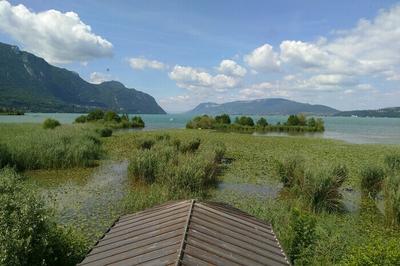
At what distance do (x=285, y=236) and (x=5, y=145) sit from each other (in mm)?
19743

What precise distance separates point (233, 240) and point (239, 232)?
546mm

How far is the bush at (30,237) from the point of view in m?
7.14

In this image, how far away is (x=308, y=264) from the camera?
28.6ft

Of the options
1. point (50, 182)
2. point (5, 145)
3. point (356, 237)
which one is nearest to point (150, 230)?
point (356, 237)

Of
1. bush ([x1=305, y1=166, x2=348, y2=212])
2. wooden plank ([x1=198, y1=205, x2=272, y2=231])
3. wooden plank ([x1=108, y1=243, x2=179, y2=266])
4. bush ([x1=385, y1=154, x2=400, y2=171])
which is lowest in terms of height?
bush ([x1=305, y1=166, x2=348, y2=212])

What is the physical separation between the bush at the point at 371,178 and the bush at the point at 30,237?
1416cm

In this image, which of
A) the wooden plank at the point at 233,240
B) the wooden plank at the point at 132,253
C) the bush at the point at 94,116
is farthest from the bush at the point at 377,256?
the bush at the point at 94,116

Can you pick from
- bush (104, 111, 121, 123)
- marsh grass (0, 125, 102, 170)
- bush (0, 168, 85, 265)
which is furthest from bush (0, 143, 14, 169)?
bush (104, 111, 121, 123)

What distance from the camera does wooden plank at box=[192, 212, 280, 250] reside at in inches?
244

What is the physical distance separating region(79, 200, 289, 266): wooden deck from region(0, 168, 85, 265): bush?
197 cm

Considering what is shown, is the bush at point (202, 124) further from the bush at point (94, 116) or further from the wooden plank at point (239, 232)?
the wooden plank at point (239, 232)

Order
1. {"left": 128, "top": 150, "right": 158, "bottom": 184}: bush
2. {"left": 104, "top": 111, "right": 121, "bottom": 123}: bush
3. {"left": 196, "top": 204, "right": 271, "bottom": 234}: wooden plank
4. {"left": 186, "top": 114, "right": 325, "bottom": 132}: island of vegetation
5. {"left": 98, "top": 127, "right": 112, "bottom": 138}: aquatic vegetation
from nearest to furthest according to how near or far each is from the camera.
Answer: {"left": 196, "top": 204, "right": 271, "bottom": 234}: wooden plank
{"left": 128, "top": 150, "right": 158, "bottom": 184}: bush
{"left": 98, "top": 127, "right": 112, "bottom": 138}: aquatic vegetation
{"left": 104, "top": 111, "right": 121, "bottom": 123}: bush
{"left": 186, "top": 114, "right": 325, "bottom": 132}: island of vegetation

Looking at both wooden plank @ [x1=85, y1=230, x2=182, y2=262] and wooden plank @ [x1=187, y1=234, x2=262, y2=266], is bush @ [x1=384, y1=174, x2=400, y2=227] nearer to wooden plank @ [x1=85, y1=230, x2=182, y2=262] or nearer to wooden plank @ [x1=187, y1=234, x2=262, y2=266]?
wooden plank @ [x1=187, y1=234, x2=262, y2=266]

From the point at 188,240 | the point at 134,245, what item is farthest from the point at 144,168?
the point at 188,240
